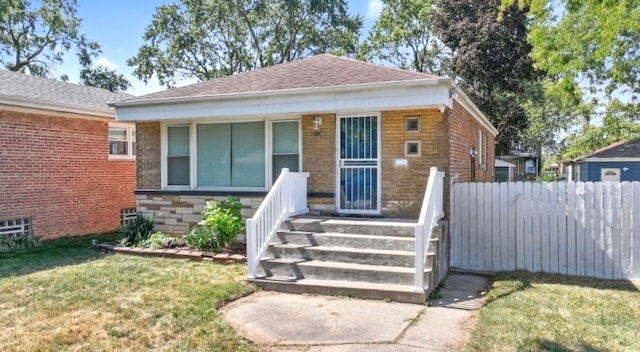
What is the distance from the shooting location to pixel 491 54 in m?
21.0

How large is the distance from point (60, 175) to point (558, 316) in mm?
10626

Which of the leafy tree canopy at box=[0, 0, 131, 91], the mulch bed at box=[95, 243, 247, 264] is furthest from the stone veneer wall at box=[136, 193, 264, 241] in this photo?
the leafy tree canopy at box=[0, 0, 131, 91]

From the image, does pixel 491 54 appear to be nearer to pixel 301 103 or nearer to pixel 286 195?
pixel 301 103

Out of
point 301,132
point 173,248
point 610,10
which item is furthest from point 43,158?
point 610,10

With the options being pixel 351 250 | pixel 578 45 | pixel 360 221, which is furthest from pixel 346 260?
pixel 578 45

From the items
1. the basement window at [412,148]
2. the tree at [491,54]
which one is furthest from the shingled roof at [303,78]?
the tree at [491,54]

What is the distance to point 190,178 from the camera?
9859 mm

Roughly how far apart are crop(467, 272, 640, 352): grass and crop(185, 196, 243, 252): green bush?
A: 4.54 metres

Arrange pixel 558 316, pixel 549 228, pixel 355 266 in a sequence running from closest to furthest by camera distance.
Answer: pixel 558 316
pixel 355 266
pixel 549 228

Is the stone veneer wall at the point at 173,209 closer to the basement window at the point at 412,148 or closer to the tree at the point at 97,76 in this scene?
the basement window at the point at 412,148

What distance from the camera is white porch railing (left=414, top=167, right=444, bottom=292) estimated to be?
5812 millimetres

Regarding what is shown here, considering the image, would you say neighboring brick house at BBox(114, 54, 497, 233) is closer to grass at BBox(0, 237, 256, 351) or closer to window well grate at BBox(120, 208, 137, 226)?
grass at BBox(0, 237, 256, 351)

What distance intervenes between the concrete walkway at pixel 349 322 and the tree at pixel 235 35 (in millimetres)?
24603

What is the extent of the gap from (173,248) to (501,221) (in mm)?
6103
